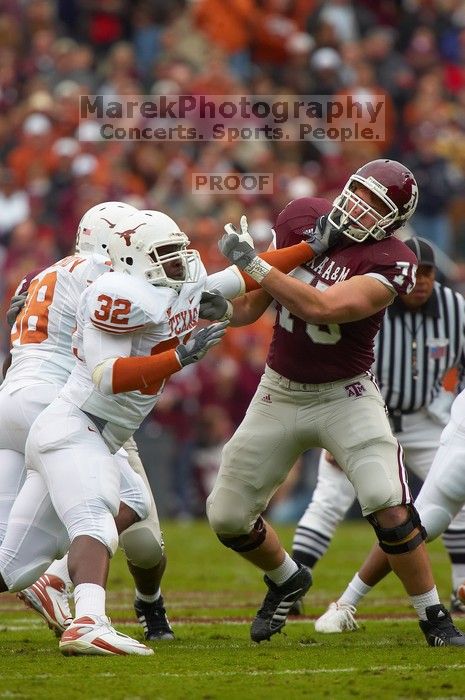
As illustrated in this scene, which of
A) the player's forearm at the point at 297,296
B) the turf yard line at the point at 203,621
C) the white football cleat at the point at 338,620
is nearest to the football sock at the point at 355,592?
the white football cleat at the point at 338,620

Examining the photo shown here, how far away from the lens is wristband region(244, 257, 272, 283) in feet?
16.6

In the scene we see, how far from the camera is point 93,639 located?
472 centimetres

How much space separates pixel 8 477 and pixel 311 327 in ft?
4.25

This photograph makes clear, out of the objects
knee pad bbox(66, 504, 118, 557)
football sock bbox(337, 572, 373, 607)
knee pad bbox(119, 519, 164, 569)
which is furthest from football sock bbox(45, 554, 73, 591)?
football sock bbox(337, 572, 373, 607)

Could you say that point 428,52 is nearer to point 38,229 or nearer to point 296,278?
point 38,229

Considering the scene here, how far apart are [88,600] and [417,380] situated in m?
2.44

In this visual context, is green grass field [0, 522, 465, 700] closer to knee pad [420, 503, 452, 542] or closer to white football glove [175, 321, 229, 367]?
knee pad [420, 503, 452, 542]

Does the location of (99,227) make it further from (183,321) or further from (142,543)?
(142,543)

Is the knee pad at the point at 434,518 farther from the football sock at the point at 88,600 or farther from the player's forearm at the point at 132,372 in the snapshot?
the football sock at the point at 88,600

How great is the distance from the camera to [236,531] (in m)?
5.42

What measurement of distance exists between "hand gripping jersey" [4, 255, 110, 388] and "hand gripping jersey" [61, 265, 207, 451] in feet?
1.30

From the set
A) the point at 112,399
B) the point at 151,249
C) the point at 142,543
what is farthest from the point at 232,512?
the point at 151,249

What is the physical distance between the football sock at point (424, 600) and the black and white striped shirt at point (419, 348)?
1.63 m

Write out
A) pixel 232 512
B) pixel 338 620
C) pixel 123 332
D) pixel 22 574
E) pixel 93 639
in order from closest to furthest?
pixel 93 639, pixel 123 332, pixel 22 574, pixel 232 512, pixel 338 620
